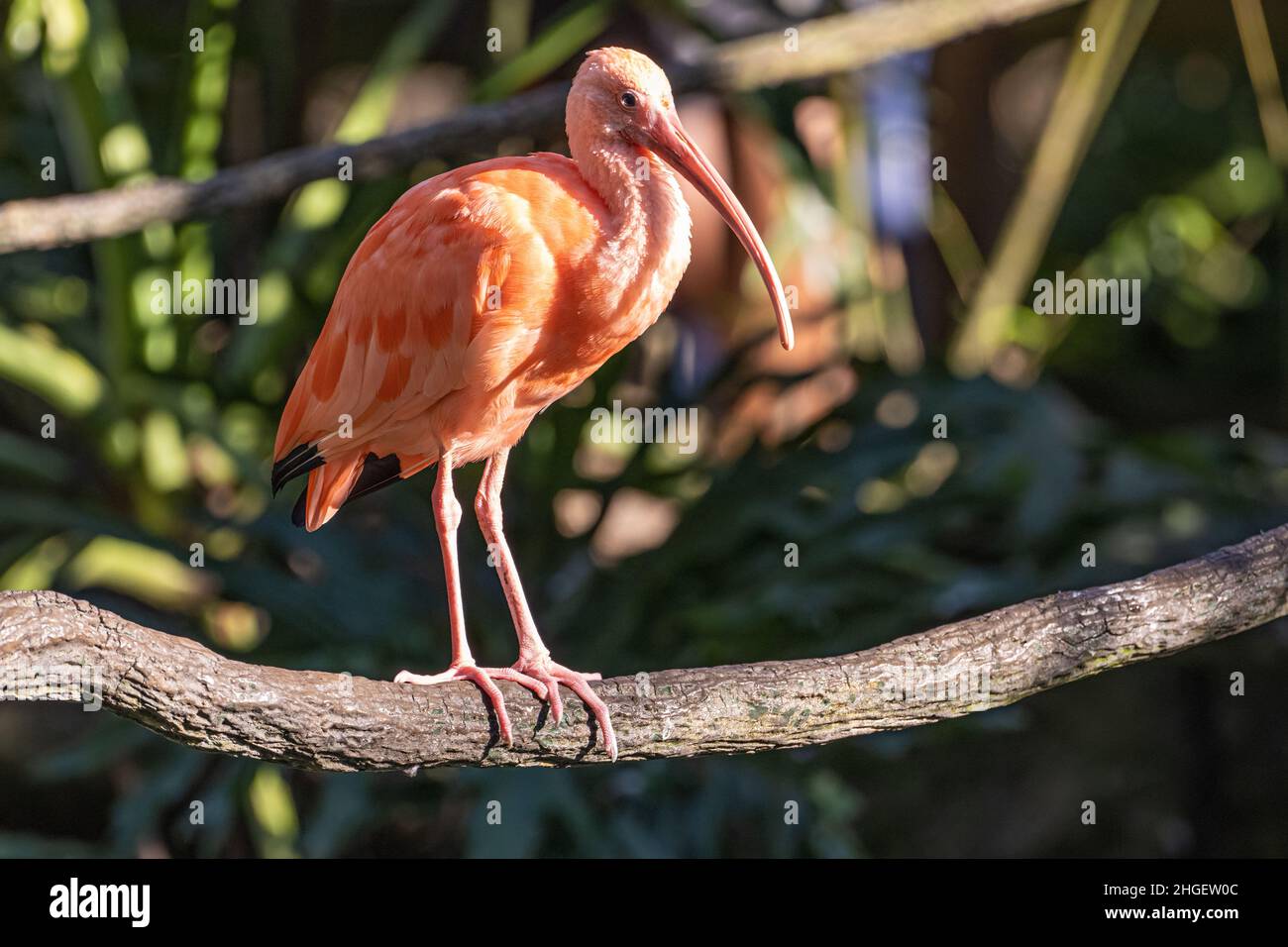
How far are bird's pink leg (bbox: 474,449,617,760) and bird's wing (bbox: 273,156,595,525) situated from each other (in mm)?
213

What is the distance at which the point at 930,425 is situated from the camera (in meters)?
4.46

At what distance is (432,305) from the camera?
2.57 m

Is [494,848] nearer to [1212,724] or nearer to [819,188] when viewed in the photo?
[819,188]

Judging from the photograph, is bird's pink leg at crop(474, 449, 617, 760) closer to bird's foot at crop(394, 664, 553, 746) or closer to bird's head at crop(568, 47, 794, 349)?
bird's foot at crop(394, 664, 553, 746)

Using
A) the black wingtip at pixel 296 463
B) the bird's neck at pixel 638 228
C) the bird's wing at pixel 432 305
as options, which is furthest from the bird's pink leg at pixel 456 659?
the bird's neck at pixel 638 228

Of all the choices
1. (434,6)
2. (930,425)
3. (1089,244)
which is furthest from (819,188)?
(1089,244)

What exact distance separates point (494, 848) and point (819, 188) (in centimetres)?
236

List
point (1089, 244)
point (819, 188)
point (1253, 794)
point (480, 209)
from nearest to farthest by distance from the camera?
point (480, 209) → point (819, 188) → point (1253, 794) → point (1089, 244)

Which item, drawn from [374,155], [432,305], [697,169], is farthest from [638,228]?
[374,155]

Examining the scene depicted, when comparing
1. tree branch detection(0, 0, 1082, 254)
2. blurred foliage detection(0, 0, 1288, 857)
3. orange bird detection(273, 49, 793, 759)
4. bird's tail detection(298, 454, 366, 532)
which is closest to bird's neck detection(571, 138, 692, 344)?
orange bird detection(273, 49, 793, 759)

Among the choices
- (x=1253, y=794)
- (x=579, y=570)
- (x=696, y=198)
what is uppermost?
(x=696, y=198)

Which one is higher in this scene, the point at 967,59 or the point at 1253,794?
the point at 967,59

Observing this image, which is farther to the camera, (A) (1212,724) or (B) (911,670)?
(A) (1212,724)
